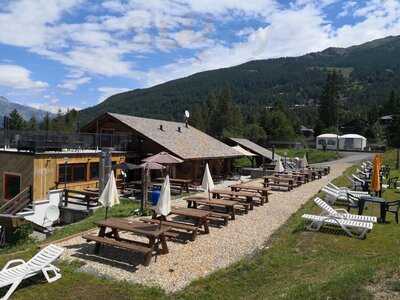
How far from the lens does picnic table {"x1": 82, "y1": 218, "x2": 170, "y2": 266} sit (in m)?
9.47

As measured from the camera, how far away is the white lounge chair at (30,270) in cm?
771

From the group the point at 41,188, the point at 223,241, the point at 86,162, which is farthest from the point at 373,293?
the point at 86,162

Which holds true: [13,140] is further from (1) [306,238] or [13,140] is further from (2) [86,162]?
(1) [306,238]

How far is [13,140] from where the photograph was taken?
2397cm

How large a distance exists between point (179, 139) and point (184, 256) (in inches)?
756

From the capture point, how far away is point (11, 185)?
2130 centimetres

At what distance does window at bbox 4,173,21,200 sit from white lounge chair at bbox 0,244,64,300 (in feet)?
43.8

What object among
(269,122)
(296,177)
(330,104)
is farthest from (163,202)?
(330,104)

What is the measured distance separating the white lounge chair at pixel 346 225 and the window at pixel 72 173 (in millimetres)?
14339

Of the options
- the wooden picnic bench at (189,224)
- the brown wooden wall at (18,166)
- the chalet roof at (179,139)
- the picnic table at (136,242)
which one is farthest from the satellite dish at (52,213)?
the chalet roof at (179,139)

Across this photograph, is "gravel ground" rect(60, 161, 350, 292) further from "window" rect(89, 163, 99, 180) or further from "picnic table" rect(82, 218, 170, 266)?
"window" rect(89, 163, 99, 180)

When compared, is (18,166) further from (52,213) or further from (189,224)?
(189,224)

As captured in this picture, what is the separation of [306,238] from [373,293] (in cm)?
501

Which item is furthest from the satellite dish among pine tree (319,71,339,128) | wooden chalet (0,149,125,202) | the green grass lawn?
pine tree (319,71,339,128)
